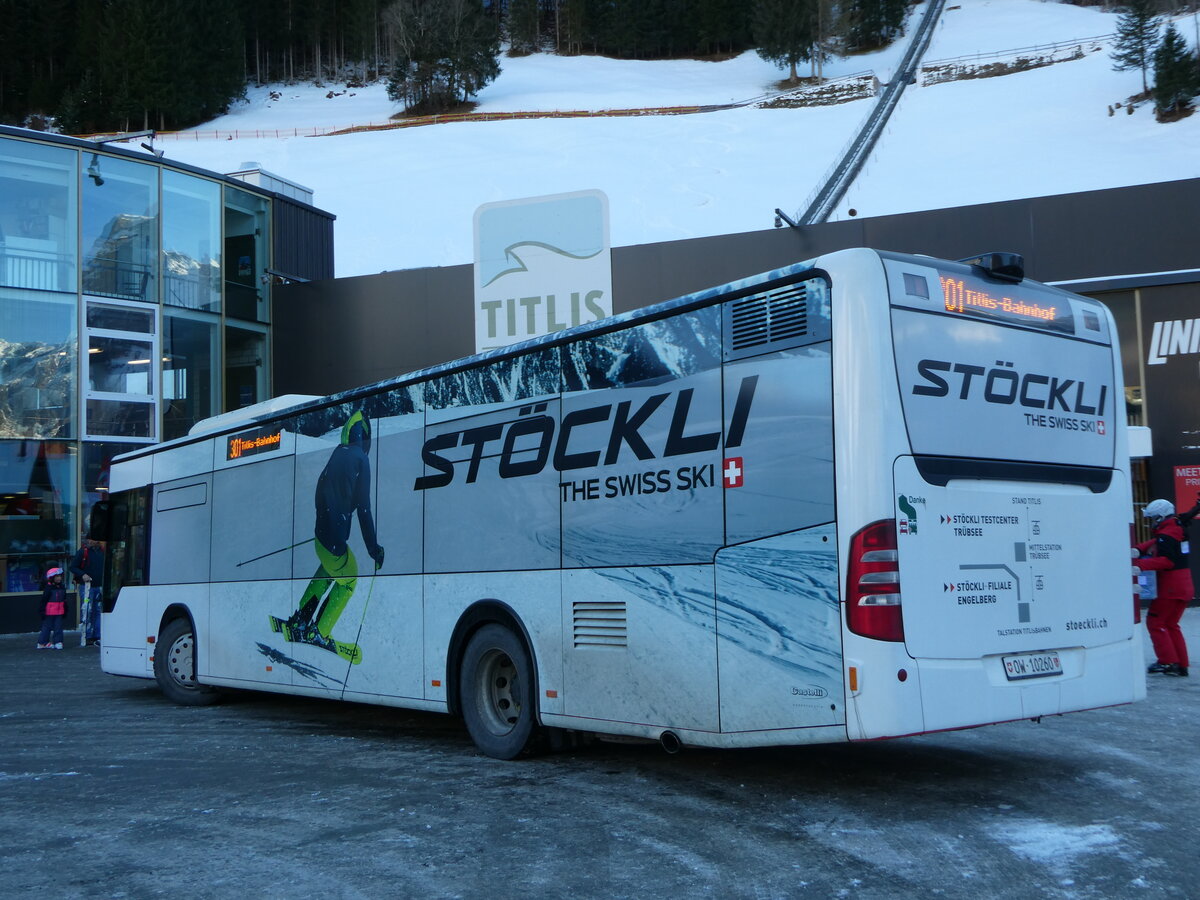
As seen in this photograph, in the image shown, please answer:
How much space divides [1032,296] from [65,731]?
879 centimetres

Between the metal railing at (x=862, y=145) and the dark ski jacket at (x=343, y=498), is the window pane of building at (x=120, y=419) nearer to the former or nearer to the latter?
the dark ski jacket at (x=343, y=498)

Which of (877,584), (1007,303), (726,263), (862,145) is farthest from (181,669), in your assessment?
(862,145)

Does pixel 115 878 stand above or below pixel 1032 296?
below

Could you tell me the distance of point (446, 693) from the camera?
8531mm

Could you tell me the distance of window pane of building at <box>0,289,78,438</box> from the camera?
67.8ft

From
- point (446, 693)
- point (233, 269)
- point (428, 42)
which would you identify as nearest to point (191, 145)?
point (428, 42)

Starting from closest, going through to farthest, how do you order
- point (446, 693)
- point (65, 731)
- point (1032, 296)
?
point (1032, 296), point (446, 693), point (65, 731)

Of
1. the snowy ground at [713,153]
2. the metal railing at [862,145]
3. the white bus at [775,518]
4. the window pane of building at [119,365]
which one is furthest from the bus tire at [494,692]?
the snowy ground at [713,153]

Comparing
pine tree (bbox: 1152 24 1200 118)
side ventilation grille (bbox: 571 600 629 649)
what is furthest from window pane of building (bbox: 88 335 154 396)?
pine tree (bbox: 1152 24 1200 118)

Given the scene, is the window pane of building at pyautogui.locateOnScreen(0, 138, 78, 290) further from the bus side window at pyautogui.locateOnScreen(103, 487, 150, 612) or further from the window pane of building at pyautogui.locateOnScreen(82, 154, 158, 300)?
the bus side window at pyautogui.locateOnScreen(103, 487, 150, 612)

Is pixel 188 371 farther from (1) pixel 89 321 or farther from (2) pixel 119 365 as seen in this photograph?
(1) pixel 89 321

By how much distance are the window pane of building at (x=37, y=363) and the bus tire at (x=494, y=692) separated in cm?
1557

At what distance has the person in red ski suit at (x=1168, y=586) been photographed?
36.3 feet

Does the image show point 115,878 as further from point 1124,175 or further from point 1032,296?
point 1124,175
